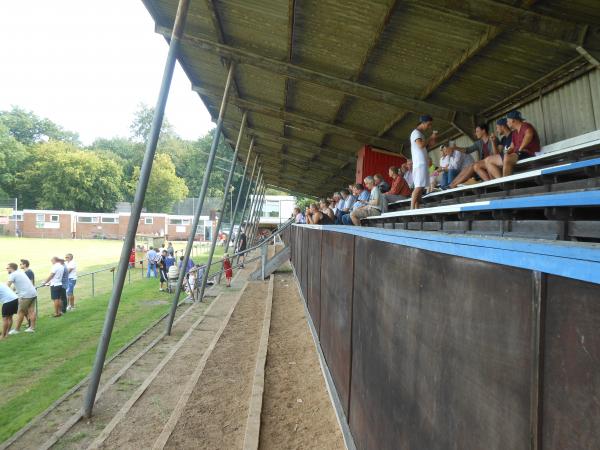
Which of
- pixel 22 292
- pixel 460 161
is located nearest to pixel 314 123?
pixel 460 161

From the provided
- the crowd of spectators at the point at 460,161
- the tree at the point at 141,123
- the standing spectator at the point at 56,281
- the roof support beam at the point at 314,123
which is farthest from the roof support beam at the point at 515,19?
the tree at the point at 141,123

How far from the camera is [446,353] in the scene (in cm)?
148

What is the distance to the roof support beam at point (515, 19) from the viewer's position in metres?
5.04

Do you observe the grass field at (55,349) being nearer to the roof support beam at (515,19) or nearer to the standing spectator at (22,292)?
the standing spectator at (22,292)

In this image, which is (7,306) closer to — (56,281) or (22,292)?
(22,292)

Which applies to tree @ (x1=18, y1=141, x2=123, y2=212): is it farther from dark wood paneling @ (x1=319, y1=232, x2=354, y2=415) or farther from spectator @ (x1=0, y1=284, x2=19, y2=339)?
dark wood paneling @ (x1=319, y1=232, x2=354, y2=415)

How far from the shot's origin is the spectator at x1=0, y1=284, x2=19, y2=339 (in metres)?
10.3

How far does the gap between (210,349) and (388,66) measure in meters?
5.97

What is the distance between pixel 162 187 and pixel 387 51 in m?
62.4

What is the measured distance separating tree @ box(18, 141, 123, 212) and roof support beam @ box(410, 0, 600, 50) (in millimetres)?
68868

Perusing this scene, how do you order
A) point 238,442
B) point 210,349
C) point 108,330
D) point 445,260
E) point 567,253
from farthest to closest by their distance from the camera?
1. point 210,349
2. point 108,330
3. point 238,442
4. point 445,260
5. point 567,253

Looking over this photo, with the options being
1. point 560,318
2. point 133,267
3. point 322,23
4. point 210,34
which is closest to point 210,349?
point 322,23

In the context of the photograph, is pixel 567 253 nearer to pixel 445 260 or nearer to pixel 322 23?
pixel 445 260

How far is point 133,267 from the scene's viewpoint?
2547 centimetres
